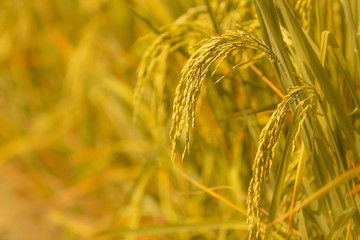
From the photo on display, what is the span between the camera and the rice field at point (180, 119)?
2.46 feet

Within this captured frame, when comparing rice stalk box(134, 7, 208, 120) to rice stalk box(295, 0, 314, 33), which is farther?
rice stalk box(134, 7, 208, 120)

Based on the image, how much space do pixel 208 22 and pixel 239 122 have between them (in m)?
0.28

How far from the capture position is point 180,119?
0.75 meters

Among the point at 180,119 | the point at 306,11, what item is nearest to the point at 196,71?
the point at 180,119

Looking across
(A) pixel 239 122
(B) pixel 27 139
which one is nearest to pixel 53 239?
(B) pixel 27 139

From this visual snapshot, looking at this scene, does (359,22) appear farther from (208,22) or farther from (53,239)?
(53,239)

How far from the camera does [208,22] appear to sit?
109 cm

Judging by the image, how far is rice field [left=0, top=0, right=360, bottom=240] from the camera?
0.75 m

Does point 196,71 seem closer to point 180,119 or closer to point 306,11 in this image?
point 180,119

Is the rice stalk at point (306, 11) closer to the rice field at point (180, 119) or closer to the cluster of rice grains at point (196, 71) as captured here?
the rice field at point (180, 119)

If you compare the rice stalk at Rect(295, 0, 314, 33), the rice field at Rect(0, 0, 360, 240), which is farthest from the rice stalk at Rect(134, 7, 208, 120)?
the rice stalk at Rect(295, 0, 314, 33)

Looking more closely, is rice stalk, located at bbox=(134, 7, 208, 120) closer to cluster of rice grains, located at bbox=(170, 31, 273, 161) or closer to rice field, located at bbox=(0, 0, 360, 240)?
rice field, located at bbox=(0, 0, 360, 240)

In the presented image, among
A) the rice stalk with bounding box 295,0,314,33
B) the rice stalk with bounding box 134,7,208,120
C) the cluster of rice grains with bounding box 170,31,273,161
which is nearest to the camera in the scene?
the cluster of rice grains with bounding box 170,31,273,161

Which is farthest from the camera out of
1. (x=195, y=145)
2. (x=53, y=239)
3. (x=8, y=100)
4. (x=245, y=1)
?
(x=8, y=100)
